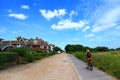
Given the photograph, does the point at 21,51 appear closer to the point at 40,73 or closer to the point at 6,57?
the point at 6,57

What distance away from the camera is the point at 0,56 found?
81.3 ft

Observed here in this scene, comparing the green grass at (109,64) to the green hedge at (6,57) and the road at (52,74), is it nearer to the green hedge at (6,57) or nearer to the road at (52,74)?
the road at (52,74)

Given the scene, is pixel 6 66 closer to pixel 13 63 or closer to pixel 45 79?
pixel 13 63

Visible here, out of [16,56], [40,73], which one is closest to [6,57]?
[16,56]

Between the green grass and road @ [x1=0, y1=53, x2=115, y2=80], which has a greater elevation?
the green grass

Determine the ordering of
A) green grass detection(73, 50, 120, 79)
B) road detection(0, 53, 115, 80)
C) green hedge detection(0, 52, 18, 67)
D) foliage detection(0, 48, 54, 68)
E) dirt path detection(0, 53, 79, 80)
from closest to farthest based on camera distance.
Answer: road detection(0, 53, 115, 80)
dirt path detection(0, 53, 79, 80)
green grass detection(73, 50, 120, 79)
green hedge detection(0, 52, 18, 67)
foliage detection(0, 48, 54, 68)

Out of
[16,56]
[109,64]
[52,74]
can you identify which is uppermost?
[16,56]

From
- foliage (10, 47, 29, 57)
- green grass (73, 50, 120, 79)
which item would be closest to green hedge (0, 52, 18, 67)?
foliage (10, 47, 29, 57)

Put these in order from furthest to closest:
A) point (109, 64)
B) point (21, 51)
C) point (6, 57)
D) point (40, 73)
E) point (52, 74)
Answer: point (21, 51) < point (6, 57) < point (109, 64) < point (40, 73) < point (52, 74)

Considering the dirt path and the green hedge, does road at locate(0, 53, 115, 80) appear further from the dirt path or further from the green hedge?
the green hedge

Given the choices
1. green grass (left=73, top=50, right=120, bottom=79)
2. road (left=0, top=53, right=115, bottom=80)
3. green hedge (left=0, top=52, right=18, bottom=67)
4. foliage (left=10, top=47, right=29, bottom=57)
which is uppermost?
foliage (left=10, top=47, right=29, bottom=57)

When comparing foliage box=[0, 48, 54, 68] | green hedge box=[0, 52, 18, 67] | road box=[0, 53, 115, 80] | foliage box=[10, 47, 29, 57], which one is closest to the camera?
road box=[0, 53, 115, 80]

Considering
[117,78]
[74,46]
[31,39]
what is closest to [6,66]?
[117,78]

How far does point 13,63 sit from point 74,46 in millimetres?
140935
